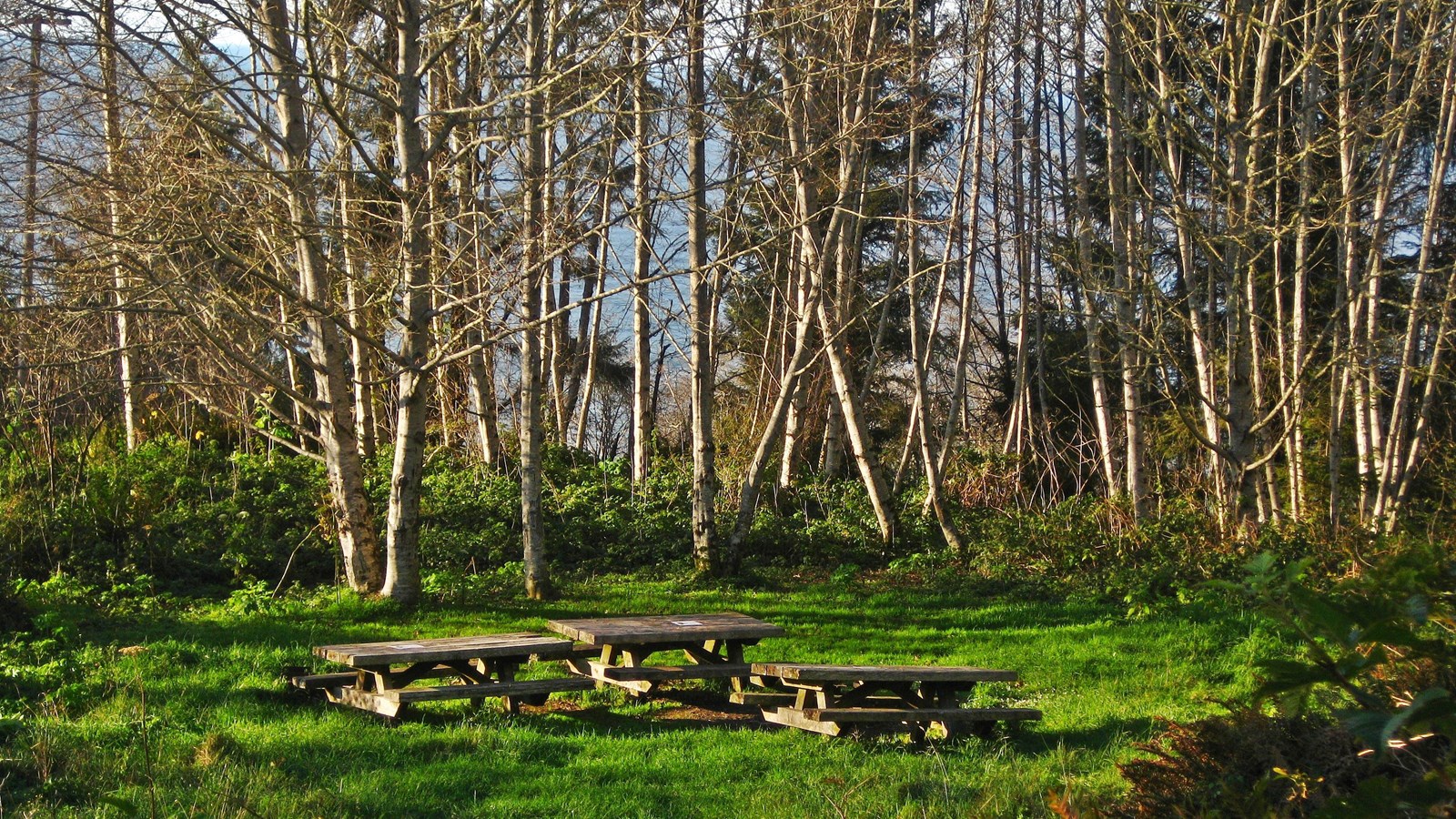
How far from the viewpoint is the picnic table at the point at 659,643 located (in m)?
7.75

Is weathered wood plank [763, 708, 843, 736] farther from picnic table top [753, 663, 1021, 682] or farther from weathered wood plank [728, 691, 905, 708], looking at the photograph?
picnic table top [753, 663, 1021, 682]

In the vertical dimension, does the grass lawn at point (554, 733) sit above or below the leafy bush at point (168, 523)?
below

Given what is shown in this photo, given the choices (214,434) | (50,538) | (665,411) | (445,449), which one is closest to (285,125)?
(50,538)

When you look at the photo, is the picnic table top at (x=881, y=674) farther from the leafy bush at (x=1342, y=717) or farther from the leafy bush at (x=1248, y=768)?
the leafy bush at (x=1342, y=717)

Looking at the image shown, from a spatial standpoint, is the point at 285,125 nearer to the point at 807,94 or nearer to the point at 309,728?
the point at 807,94

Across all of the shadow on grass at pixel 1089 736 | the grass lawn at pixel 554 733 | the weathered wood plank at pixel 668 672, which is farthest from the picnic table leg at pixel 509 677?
the shadow on grass at pixel 1089 736

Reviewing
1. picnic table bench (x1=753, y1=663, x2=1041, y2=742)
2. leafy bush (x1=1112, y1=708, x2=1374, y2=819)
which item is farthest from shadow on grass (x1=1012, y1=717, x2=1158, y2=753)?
leafy bush (x1=1112, y1=708, x2=1374, y2=819)

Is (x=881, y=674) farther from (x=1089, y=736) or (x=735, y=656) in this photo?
(x=735, y=656)

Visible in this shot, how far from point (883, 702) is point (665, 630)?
4.67 feet

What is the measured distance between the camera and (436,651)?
23.9ft

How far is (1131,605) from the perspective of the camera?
1089 centimetres

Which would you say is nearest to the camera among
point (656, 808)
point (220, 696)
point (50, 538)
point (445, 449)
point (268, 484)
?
point (656, 808)

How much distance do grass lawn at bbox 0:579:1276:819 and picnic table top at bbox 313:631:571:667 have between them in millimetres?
358

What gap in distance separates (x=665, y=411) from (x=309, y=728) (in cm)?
2556
